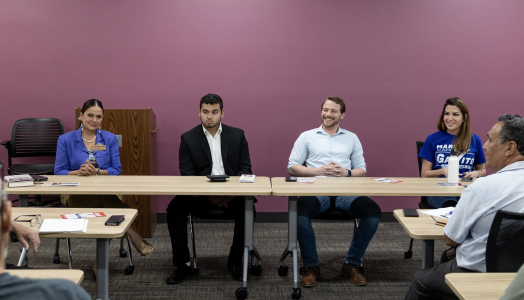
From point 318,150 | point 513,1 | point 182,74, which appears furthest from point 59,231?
point 513,1

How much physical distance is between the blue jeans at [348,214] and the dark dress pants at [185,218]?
443mm

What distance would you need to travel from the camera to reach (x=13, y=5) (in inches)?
178

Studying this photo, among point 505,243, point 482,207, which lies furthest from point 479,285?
point 482,207

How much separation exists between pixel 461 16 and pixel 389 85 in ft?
3.46

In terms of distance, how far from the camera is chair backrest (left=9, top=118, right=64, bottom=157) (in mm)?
4383

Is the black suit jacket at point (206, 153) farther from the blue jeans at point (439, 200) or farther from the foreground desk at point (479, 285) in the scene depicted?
the foreground desk at point (479, 285)

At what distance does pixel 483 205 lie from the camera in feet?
5.79

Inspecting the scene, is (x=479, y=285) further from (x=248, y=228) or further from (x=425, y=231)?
(x=248, y=228)

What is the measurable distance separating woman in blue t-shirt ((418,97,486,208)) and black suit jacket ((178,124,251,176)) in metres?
1.49

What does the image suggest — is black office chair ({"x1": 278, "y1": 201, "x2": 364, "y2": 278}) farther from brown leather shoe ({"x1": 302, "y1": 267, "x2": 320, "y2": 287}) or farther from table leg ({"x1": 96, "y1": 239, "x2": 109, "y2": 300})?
table leg ({"x1": 96, "y1": 239, "x2": 109, "y2": 300})

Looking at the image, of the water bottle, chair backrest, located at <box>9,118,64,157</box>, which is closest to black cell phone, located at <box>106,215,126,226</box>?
the water bottle

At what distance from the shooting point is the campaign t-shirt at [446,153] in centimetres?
351

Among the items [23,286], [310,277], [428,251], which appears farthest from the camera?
[310,277]

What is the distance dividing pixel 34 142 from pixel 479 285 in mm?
4285
